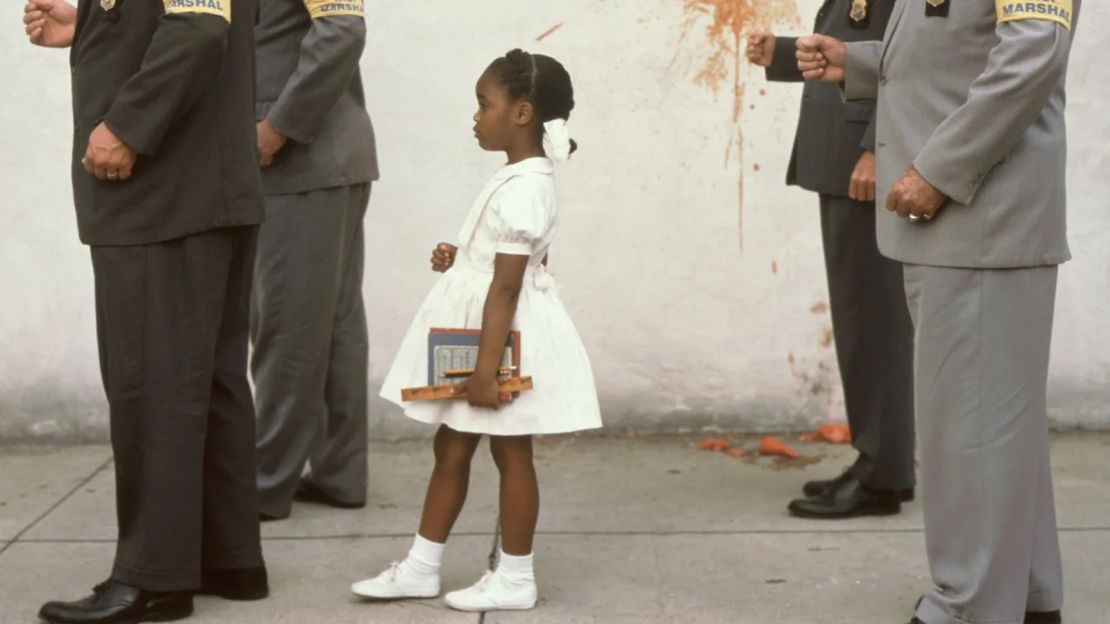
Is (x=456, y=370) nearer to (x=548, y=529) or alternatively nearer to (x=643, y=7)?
(x=548, y=529)

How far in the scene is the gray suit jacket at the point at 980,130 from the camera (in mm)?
3725

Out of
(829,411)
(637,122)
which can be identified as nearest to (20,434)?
(637,122)

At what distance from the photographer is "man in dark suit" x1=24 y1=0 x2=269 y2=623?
415cm

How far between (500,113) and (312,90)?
3.13 ft

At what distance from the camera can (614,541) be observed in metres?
5.12

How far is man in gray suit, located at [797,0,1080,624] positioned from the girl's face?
2.75 ft

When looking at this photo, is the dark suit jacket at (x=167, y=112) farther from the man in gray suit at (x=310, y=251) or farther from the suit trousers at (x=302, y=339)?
the suit trousers at (x=302, y=339)

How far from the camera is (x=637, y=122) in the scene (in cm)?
620

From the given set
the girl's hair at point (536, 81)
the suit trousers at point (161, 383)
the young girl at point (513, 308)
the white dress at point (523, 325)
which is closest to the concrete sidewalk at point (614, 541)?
the suit trousers at point (161, 383)

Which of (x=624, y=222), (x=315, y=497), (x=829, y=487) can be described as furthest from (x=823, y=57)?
(x=315, y=497)

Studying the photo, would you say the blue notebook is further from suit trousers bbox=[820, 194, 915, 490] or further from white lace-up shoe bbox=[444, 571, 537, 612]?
suit trousers bbox=[820, 194, 915, 490]

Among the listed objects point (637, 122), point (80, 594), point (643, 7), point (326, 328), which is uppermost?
point (643, 7)

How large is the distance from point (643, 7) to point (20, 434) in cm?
260

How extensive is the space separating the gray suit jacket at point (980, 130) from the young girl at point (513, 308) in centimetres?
81
